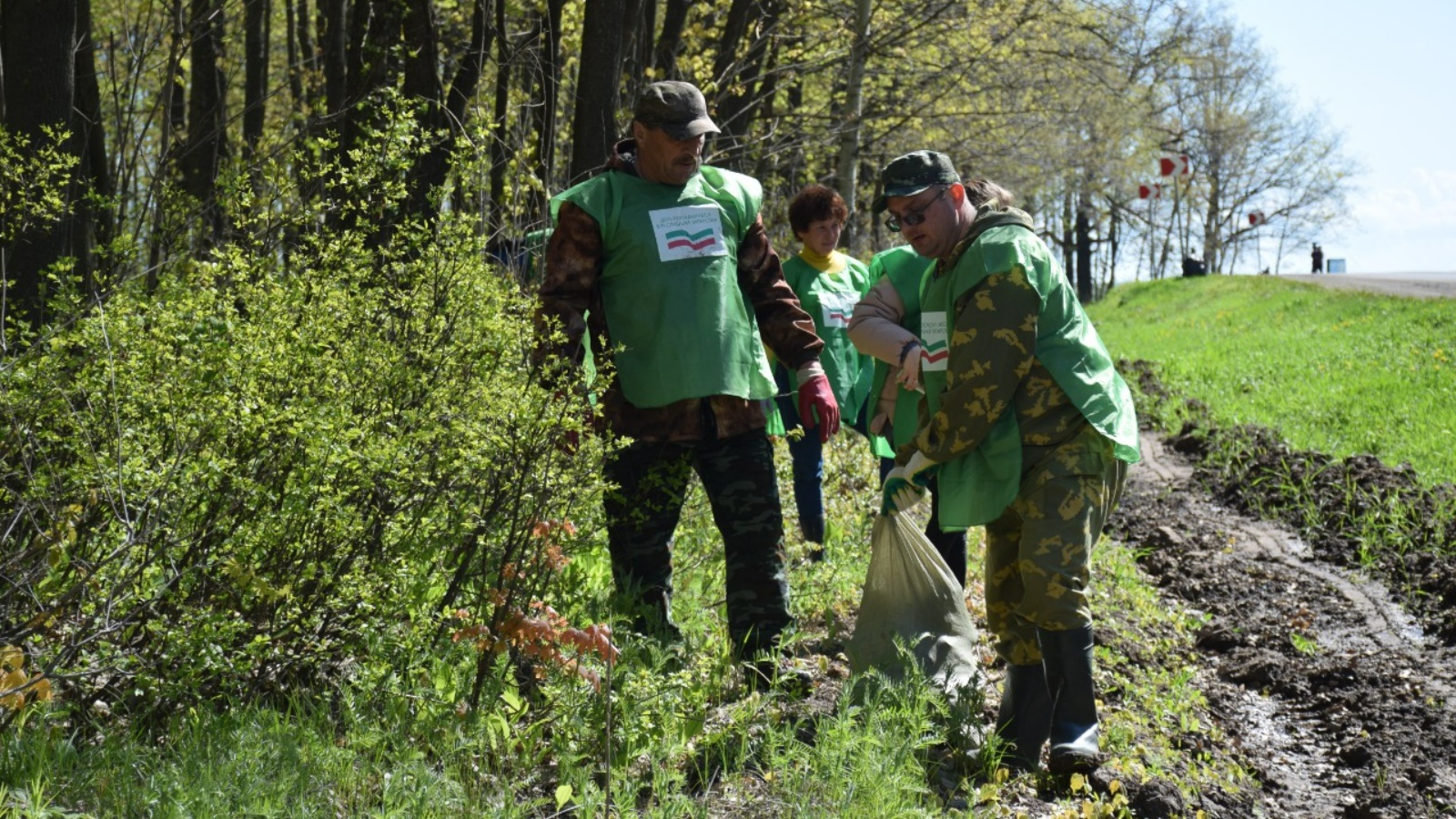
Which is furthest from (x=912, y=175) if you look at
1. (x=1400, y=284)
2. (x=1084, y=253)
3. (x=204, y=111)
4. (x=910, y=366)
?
(x=1084, y=253)

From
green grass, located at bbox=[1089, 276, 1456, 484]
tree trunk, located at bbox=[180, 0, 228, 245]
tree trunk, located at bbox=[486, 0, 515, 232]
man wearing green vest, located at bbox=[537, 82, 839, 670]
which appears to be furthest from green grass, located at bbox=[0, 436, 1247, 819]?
green grass, located at bbox=[1089, 276, 1456, 484]

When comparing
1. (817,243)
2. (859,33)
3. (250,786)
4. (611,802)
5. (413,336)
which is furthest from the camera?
(859,33)

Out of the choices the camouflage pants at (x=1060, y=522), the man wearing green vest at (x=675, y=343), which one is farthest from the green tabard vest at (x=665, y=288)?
the camouflage pants at (x=1060, y=522)

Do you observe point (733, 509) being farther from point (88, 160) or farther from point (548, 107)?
point (548, 107)

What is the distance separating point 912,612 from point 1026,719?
55 cm

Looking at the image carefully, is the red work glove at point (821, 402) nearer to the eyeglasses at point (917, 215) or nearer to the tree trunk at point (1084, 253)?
the eyeglasses at point (917, 215)

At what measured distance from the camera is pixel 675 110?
4.76m

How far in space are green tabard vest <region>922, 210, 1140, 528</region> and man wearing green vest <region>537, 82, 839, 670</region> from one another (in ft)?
2.14

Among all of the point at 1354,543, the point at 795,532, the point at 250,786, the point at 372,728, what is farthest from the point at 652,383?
the point at 1354,543

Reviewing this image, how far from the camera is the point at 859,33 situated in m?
13.0

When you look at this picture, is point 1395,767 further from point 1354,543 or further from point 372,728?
point 1354,543

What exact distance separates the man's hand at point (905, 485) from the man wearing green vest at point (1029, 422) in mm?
223

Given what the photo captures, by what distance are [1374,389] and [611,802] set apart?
1108 centimetres

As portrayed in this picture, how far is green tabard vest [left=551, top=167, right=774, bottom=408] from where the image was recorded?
192 inches
